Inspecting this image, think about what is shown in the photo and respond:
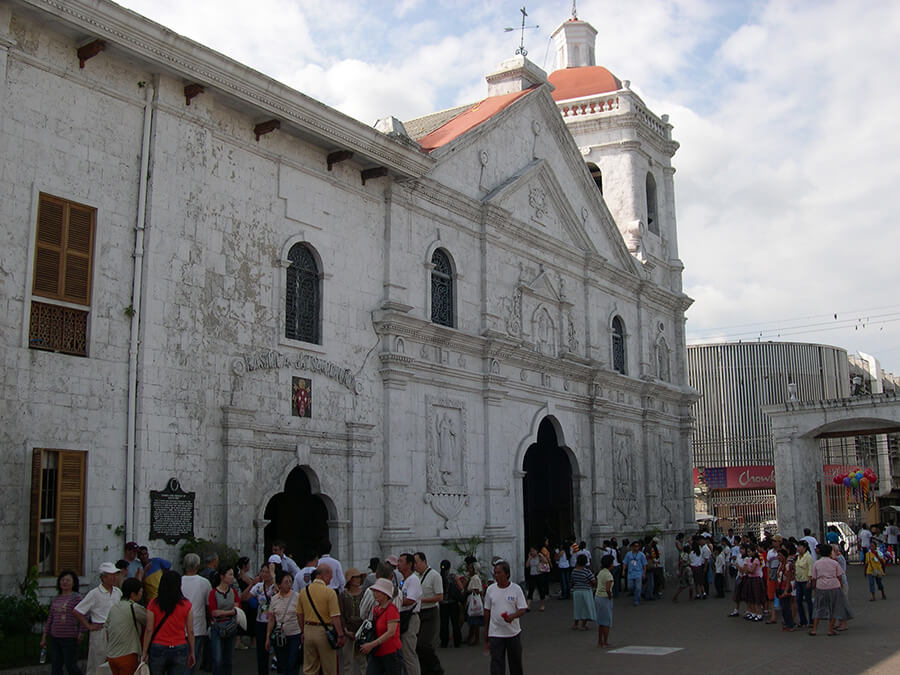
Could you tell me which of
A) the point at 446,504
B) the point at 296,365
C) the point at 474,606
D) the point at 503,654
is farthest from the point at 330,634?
the point at 446,504

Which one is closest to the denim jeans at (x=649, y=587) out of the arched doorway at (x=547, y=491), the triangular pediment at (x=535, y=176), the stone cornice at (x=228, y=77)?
the arched doorway at (x=547, y=491)

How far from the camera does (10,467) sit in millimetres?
→ 13328

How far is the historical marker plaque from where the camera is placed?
15.0m

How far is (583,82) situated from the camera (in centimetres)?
3462

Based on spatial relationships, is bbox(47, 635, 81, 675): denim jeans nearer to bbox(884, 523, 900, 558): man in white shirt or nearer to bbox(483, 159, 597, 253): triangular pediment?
bbox(483, 159, 597, 253): triangular pediment

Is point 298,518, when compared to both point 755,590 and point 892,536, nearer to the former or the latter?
point 755,590

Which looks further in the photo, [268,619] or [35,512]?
[35,512]

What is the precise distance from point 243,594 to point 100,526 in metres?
2.38

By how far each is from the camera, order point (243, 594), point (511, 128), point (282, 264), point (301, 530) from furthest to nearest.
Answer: point (511, 128)
point (301, 530)
point (282, 264)
point (243, 594)

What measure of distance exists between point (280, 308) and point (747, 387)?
5134 cm

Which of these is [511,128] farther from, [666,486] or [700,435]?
[700,435]

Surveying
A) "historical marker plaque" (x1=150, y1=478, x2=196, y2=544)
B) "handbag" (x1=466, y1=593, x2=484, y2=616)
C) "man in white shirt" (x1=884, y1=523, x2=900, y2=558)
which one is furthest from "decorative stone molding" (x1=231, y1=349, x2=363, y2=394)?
"man in white shirt" (x1=884, y1=523, x2=900, y2=558)

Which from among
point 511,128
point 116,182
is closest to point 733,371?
point 511,128

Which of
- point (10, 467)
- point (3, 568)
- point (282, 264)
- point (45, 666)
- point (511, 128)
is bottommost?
point (45, 666)
